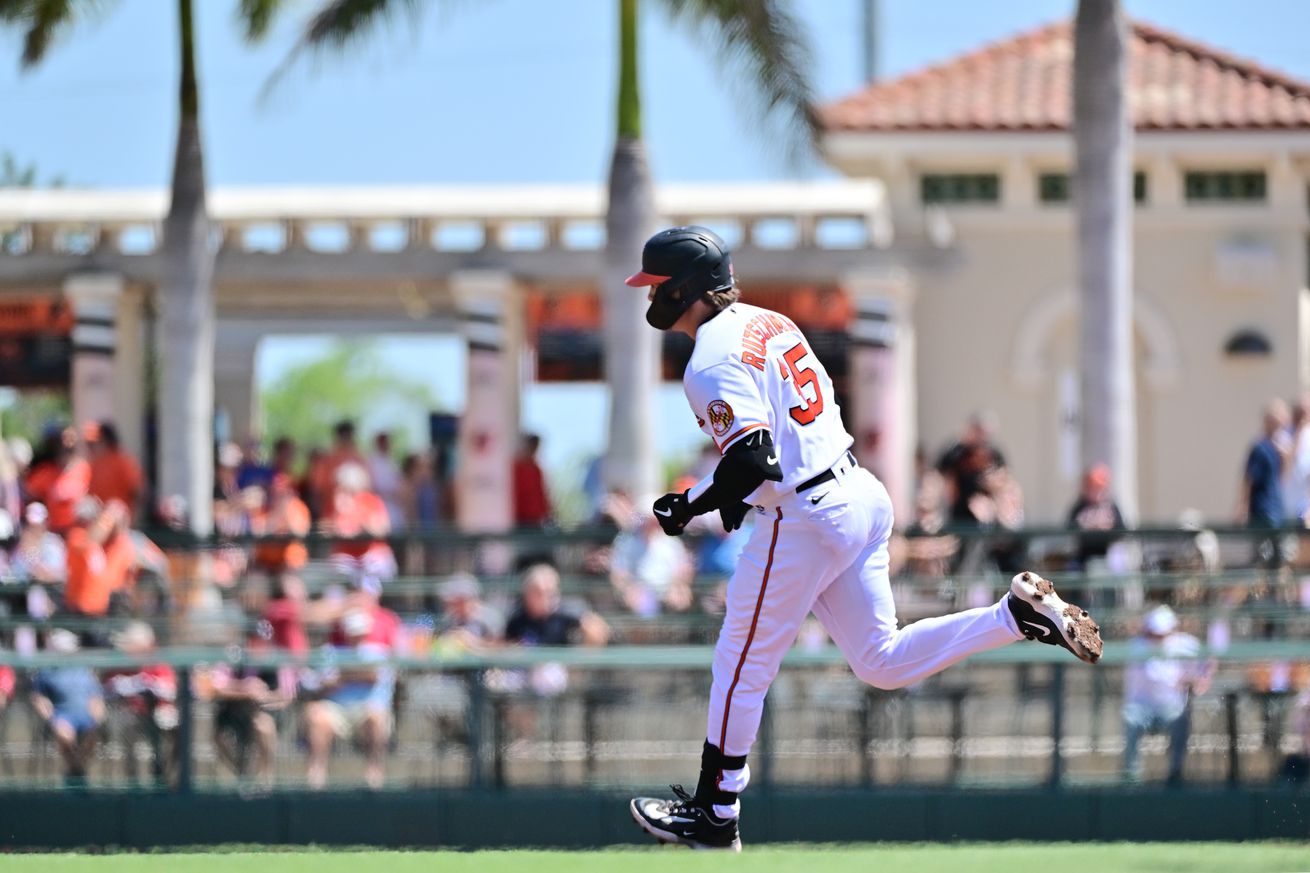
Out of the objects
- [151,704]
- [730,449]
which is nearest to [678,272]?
[730,449]

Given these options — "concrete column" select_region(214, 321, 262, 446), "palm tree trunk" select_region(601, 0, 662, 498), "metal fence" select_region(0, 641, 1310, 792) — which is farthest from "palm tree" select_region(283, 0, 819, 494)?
"concrete column" select_region(214, 321, 262, 446)

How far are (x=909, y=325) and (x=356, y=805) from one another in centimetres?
1107

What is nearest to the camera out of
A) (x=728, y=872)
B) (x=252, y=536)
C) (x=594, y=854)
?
(x=728, y=872)

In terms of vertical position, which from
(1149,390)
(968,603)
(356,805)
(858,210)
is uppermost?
(858,210)

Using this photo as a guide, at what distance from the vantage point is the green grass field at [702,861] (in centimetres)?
655

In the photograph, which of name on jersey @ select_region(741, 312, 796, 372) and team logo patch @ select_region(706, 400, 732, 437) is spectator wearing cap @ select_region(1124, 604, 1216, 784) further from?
team logo patch @ select_region(706, 400, 732, 437)

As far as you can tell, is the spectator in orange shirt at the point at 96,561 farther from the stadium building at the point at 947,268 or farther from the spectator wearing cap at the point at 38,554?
the stadium building at the point at 947,268

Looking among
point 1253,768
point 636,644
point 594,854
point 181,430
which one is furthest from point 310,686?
point 181,430

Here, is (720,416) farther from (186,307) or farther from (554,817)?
(186,307)

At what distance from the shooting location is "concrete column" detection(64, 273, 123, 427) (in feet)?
66.0

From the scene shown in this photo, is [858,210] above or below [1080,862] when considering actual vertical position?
above

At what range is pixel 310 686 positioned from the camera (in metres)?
10.9

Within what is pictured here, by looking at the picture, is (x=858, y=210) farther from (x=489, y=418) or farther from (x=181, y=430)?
(x=181, y=430)

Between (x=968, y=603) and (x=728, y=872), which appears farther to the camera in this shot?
(x=968, y=603)
